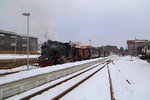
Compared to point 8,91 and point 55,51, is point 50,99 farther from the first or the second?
point 55,51

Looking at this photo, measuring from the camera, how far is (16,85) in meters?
5.75

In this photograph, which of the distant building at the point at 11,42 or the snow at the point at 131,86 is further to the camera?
the distant building at the point at 11,42

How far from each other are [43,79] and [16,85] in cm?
217

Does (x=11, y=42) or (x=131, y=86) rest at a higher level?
(x=11, y=42)

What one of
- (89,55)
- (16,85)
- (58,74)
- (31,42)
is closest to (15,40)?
(31,42)

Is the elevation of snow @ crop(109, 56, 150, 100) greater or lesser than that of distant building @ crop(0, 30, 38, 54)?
lesser

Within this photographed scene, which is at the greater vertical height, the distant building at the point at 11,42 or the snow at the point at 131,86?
the distant building at the point at 11,42

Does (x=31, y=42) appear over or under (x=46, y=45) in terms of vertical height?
over

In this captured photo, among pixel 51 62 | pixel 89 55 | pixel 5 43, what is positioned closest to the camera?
pixel 51 62

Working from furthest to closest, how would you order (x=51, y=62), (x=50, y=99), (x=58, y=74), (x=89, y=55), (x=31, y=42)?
(x=31, y=42)
(x=89, y=55)
(x=51, y=62)
(x=58, y=74)
(x=50, y=99)

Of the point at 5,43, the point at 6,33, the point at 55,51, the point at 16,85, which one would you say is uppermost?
the point at 6,33

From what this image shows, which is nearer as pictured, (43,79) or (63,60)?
(43,79)

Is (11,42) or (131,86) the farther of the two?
(11,42)

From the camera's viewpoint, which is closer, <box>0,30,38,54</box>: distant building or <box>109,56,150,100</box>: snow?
<box>109,56,150,100</box>: snow
